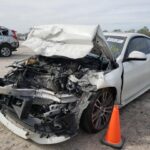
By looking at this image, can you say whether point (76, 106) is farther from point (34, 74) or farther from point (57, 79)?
A: point (34, 74)

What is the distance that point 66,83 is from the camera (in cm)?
378

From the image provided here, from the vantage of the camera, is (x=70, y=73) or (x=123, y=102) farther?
(x=123, y=102)

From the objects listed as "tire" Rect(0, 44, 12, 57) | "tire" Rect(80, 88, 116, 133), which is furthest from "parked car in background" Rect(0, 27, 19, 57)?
"tire" Rect(80, 88, 116, 133)

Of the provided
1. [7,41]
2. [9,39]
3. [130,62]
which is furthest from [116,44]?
[9,39]

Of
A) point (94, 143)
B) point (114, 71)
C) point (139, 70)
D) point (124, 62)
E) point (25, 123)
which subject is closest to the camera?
point (25, 123)

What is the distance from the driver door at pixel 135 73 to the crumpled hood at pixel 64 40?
656 mm

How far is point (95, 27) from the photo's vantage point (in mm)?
3916

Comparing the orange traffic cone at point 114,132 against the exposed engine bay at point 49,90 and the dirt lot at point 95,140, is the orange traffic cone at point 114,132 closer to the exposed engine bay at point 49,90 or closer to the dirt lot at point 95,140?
the dirt lot at point 95,140

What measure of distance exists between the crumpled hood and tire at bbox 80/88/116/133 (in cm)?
68

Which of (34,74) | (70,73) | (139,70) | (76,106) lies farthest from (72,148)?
(139,70)

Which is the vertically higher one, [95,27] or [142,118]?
[95,27]

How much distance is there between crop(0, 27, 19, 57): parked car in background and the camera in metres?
13.9

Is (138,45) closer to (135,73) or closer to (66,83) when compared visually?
(135,73)

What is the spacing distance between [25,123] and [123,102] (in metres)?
1.98
